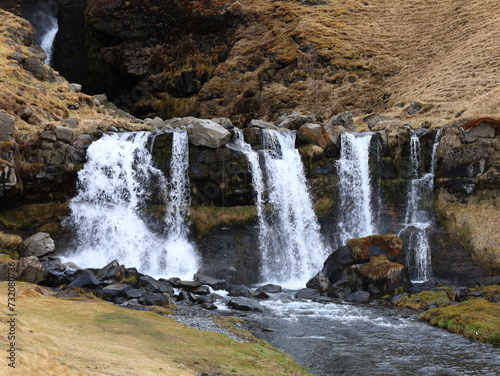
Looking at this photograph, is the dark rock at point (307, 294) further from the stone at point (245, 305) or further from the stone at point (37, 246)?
the stone at point (37, 246)

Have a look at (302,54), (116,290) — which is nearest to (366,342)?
(116,290)

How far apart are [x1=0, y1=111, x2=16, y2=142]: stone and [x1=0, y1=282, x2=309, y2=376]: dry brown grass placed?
577 inches

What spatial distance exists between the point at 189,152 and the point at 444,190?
16780mm

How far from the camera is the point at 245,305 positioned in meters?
24.4

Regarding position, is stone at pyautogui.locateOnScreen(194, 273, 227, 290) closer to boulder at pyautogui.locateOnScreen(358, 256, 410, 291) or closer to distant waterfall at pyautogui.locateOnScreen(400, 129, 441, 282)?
boulder at pyautogui.locateOnScreen(358, 256, 410, 291)

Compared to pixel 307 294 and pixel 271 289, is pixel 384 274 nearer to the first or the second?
pixel 307 294

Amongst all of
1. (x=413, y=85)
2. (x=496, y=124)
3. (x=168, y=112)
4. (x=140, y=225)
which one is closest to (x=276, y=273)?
(x=140, y=225)

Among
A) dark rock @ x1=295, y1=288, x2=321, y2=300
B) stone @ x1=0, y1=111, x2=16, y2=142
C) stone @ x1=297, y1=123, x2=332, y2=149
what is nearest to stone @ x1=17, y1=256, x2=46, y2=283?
stone @ x1=0, y1=111, x2=16, y2=142

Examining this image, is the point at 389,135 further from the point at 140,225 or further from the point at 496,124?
the point at 140,225

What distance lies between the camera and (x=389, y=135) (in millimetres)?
37688

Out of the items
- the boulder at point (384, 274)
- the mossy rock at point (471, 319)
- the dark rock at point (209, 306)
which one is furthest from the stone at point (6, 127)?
the mossy rock at point (471, 319)

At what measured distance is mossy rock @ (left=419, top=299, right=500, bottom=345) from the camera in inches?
782

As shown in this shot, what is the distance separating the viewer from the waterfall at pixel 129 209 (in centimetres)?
3347

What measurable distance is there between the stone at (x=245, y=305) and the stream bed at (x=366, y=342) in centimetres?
55
